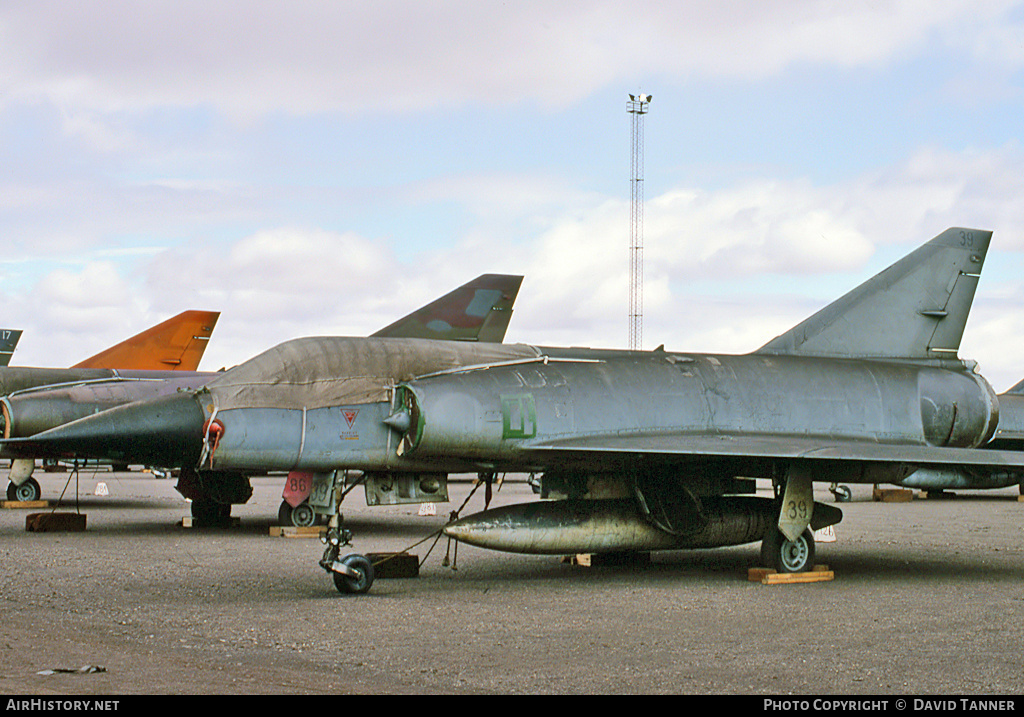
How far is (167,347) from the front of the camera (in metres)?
→ 25.4

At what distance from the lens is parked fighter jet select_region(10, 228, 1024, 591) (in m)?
9.86

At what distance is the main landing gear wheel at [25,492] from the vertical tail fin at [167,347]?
3.81m

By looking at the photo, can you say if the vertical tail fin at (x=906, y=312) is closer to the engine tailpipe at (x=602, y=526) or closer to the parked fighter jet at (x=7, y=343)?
the engine tailpipe at (x=602, y=526)

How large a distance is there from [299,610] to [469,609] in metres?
1.30

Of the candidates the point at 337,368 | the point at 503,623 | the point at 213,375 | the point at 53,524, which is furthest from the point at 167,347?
the point at 503,623

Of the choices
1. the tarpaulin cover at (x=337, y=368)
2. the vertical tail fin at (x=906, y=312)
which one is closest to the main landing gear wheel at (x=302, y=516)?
the tarpaulin cover at (x=337, y=368)

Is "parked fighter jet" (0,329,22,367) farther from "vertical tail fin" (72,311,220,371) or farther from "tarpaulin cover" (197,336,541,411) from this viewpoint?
"tarpaulin cover" (197,336,541,411)

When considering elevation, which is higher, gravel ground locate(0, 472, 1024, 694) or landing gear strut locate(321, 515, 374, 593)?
landing gear strut locate(321, 515, 374, 593)

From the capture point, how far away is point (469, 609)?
8.27m

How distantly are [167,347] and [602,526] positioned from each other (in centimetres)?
1768

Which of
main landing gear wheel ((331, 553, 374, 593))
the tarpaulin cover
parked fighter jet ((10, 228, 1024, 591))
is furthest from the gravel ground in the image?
the tarpaulin cover

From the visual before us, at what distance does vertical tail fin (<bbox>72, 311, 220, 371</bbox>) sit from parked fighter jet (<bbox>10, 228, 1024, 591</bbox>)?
1324cm

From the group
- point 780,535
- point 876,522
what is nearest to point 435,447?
point 780,535

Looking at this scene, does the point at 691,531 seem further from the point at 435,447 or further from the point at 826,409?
the point at 435,447
